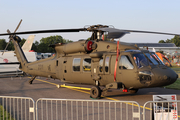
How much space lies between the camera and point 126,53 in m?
9.48

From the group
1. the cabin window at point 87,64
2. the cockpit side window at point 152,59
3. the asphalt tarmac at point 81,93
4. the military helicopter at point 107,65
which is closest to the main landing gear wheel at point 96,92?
the military helicopter at point 107,65

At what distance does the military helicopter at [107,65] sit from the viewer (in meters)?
8.91

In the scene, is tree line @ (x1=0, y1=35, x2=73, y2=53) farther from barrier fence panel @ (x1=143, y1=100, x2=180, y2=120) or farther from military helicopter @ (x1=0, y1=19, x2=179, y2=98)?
barrier fence panel @ (x1=143, y1=100, x2=180, y2=120)

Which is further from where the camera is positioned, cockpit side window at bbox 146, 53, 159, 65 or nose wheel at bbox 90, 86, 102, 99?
nose wheel at bbox 90, 86, 102, 99

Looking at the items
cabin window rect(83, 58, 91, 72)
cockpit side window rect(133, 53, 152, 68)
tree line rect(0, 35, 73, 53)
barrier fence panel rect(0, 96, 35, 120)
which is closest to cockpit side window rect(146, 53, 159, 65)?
cockpit side window rect(133, 53, 152, 68)

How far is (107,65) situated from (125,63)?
98 cm

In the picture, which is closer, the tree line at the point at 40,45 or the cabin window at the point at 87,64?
the cabin window at the point at 87,64

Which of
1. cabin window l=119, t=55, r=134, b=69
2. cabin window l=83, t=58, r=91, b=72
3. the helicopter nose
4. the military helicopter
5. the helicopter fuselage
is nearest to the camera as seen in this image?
the helicopter nose

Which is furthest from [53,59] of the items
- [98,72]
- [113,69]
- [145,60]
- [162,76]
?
[162,76]

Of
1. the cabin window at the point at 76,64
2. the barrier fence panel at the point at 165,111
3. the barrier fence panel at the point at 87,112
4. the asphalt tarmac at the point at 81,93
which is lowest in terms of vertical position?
the asphalt tarmac at the point at 81,93

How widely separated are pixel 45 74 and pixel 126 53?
6.54 m

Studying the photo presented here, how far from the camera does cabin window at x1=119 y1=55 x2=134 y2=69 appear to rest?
9.28m

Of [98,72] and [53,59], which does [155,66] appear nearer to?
[98,72]

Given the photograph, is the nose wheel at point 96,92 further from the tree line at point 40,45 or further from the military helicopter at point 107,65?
the tree line at point 40,45
